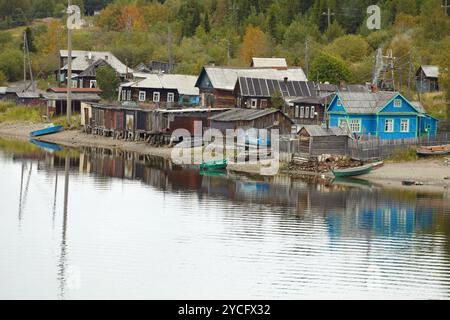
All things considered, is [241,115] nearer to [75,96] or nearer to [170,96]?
[170,96]

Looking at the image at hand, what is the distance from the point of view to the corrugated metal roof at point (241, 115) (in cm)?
6750

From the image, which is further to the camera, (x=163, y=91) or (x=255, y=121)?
(x=163, y=91)

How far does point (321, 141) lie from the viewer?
193 ft

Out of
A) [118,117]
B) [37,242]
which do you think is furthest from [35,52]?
[37,242]

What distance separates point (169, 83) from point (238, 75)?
775 cm

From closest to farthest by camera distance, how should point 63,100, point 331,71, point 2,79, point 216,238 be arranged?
point 216,238 → point 331,71 → point 63,100 → point 2,79

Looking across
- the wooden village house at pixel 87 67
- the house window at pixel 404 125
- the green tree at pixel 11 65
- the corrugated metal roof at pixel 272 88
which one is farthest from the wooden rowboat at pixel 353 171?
the green tree at pixel 11 65

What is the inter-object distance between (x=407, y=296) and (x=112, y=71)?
2637 inches

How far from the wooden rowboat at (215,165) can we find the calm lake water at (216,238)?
222 centimetres

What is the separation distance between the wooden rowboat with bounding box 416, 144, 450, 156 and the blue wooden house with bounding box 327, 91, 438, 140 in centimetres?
494

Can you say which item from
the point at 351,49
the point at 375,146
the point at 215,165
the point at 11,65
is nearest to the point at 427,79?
the point at 351,49

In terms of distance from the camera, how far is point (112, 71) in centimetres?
9444

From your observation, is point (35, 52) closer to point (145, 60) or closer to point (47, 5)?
point (145, 60)

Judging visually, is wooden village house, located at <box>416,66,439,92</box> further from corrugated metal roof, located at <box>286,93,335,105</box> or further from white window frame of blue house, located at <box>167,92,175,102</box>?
white window frame of blue house, located at <box>167,92,175,102</box>
